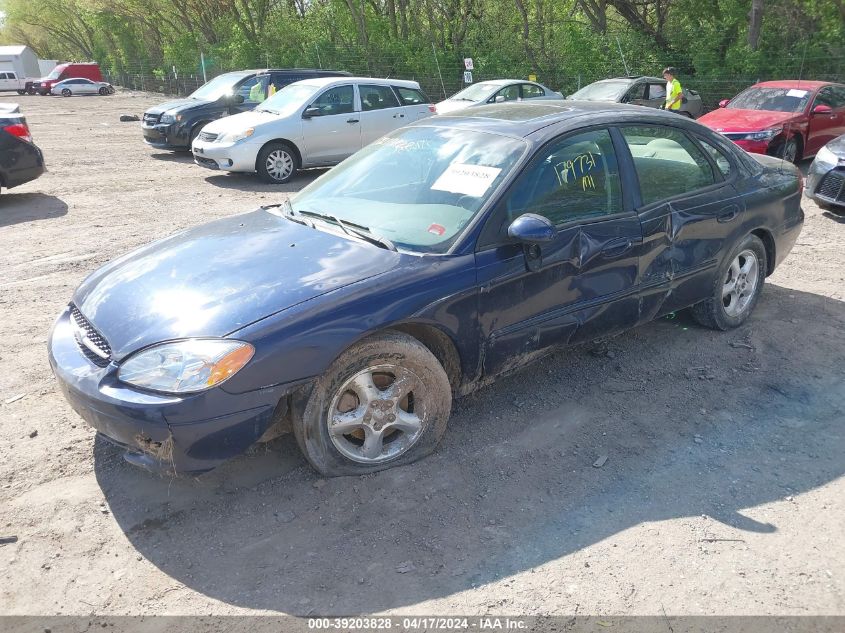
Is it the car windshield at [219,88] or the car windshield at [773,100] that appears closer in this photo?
the car windshield at [773,100]

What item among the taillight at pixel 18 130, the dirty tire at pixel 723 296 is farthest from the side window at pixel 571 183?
the taillight at pixel 18 130

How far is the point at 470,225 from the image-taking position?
3605mm

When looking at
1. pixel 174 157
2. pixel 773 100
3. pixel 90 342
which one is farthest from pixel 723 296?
pixel 174 157

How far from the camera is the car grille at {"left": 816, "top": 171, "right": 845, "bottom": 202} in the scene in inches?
333

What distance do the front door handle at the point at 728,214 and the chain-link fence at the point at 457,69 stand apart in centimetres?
1535

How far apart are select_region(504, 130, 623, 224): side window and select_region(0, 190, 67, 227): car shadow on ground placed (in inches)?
291

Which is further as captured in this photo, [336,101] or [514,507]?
[336,101]

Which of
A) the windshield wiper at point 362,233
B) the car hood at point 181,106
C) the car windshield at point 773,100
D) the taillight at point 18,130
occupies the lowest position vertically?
the car windshield at point 773,100

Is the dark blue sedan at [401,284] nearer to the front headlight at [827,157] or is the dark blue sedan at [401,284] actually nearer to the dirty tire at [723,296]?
the dirty tire at [723,296]

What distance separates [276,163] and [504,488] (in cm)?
924

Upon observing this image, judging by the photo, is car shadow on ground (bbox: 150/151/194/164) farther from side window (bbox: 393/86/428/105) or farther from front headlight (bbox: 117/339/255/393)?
front headlight (bbox: 117/339/255/393)

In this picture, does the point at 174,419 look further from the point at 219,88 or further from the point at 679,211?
the point at 219,88

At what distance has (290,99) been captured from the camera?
12141 millimetres

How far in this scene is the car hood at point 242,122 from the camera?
11.5 metres
